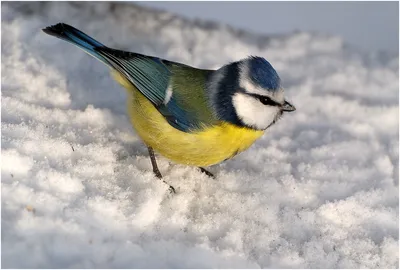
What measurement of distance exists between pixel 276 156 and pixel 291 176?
182mm

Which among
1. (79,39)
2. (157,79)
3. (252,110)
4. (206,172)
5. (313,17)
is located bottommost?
(206,172)

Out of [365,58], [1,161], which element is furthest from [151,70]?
[365,58]

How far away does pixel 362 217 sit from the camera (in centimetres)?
250

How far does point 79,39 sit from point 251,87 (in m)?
0.78

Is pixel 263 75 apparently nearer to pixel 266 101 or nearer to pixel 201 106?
pixel 266 101

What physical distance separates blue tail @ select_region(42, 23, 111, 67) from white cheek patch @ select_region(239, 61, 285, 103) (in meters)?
0.59

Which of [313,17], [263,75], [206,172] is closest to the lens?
[263,75]

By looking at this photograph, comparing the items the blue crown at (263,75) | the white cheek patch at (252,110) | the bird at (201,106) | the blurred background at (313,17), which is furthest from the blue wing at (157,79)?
the blurred background at (313,17)

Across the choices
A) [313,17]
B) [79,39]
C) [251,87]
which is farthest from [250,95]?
[313,17]

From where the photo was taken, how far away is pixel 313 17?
3.60 metres

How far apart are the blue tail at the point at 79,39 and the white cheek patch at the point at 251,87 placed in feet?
1.93

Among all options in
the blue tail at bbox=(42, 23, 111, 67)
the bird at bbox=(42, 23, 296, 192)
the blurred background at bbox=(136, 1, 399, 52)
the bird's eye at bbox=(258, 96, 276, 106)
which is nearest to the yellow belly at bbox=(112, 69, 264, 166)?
the bird at bbox=(42, 23, 296, 192)

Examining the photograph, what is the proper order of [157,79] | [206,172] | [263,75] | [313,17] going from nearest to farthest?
[263,75], [157,79], [206,172], [313,17]

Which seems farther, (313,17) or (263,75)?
(313,17)
